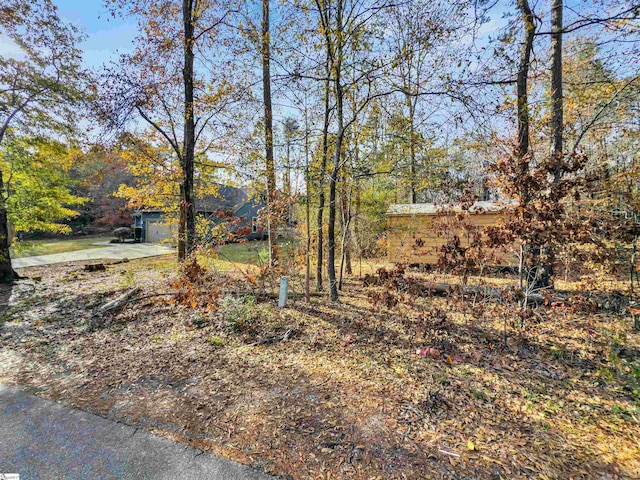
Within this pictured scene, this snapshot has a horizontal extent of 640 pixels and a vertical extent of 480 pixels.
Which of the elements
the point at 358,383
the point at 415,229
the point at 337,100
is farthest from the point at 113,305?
the point at 415,229

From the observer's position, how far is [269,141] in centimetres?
650

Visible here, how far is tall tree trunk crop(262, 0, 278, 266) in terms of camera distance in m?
5.50

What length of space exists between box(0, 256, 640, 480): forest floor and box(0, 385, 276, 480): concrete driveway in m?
0.11

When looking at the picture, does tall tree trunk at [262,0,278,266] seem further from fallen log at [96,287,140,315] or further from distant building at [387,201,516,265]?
distant building at [387,201,516,265]

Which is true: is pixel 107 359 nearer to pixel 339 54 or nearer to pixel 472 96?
pixel 339 54

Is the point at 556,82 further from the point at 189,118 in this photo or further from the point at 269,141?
the point at 189,118

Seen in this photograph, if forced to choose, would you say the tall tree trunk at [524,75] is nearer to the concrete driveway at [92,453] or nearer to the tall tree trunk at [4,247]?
the concrete driveway at [92,453]


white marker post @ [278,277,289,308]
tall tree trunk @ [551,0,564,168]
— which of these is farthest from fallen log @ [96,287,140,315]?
tall tree trunk @ [551,0,564,168]

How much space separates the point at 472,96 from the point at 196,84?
599 centimetres

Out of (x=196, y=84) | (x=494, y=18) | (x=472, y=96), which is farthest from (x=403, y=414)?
(x=196, y=84)

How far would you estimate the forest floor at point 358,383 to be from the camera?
1976 millimetres

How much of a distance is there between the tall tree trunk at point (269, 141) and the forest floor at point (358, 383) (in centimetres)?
165

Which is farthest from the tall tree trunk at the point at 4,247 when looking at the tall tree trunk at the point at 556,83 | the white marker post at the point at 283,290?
the tall tree trunk at the point at 556,83

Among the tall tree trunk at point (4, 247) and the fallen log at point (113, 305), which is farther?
the tall tree trunk at point (4, 247)
